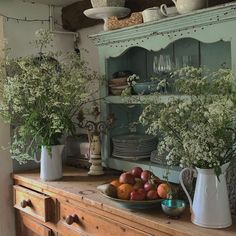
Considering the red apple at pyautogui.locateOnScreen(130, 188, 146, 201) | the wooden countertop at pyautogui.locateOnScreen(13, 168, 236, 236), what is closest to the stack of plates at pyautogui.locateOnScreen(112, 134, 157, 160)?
the wooden countertop at pyautogui.locateOnScreen(13, 168, 236, 236)

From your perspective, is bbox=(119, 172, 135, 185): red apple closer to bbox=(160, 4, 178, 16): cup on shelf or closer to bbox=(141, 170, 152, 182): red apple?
bbox=(141, 170, 152, 182): red apple

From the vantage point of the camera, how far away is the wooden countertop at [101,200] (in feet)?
4.60

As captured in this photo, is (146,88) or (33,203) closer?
(146,88)

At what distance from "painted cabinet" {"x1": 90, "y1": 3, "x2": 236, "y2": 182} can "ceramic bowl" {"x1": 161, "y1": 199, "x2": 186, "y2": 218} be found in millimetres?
349

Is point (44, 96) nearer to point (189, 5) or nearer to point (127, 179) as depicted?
point (127, 179)

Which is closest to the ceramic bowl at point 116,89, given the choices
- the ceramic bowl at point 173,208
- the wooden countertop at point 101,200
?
the wooden countertop at point 101,200

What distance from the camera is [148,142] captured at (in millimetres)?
2150

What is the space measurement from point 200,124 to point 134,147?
31.0 inches

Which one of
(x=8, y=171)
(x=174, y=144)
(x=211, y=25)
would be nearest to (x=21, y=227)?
(x=8, y=171)

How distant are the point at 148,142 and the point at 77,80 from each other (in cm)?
54

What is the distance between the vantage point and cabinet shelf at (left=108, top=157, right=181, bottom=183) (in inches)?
74.5

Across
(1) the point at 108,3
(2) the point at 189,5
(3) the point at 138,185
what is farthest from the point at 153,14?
(3) the point at 138,185

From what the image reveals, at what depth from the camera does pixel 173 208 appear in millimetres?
1507

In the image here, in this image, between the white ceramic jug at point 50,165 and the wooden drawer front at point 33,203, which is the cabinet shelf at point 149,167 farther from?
the wooden drawer front at point 33,203
